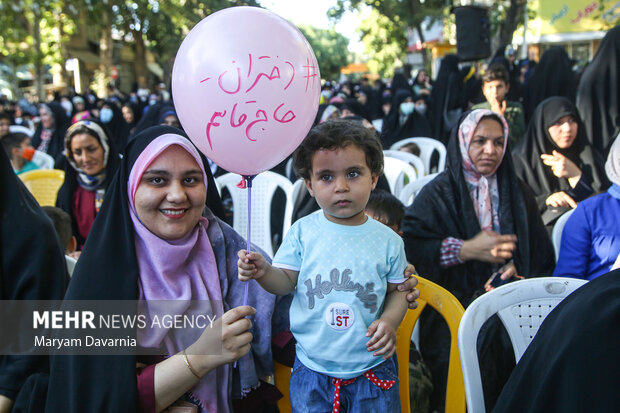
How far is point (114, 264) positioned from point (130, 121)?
927 centimetres

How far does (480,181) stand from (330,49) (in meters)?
71.9

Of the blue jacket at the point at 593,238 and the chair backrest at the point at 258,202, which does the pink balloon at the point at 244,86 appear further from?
the chair backrest at the point at 258,202

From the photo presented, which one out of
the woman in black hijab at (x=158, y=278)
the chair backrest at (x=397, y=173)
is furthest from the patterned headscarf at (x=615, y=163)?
the chair backrest at (x=397, y=173)

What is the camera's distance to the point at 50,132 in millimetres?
7980

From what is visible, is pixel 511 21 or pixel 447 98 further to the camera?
pixel 511 21

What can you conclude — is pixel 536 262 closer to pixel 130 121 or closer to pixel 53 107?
pixel 53 107

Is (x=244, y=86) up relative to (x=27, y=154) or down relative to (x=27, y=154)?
down

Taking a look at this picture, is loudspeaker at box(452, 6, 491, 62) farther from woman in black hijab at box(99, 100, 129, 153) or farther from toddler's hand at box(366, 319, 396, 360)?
toddler's hand at box(366, 319, 396, 360)

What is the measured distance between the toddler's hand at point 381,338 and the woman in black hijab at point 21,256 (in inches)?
50.1

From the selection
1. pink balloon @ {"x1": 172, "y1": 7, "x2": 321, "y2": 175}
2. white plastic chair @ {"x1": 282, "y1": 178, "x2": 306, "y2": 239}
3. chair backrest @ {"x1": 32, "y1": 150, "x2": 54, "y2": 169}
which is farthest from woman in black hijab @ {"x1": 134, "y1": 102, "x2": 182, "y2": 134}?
pink balloon @ {"x1": 172, "y1": 7, "x2": 321, "y2": 175}

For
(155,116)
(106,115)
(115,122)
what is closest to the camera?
(155,116)

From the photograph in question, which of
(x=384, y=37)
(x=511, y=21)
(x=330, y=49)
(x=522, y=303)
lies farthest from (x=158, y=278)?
(x=330, y=49)

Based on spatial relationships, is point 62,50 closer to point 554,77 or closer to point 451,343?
point 554,77

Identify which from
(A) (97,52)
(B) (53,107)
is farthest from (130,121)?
(A) (97,52)
